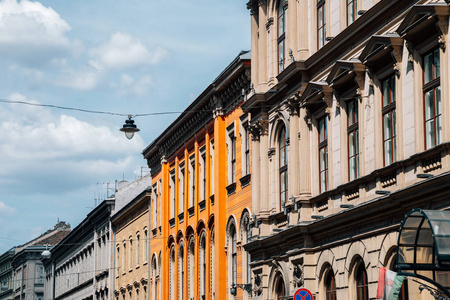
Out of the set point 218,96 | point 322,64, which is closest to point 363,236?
point 322,64

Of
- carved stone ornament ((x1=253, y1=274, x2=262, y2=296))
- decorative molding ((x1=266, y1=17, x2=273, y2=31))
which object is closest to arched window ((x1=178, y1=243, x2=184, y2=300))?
carved stone ornament ((x1=253, y1=274, x2=262, y2=296))

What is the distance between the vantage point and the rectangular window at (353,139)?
2700cm

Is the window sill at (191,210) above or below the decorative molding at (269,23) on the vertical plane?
below

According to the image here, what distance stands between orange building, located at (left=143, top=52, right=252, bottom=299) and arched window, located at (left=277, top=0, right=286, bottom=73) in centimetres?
359

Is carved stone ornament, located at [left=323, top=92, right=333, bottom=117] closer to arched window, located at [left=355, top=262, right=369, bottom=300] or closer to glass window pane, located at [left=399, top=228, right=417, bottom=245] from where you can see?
arched window, located at [left=355, top=262, right=369, bottom=300]

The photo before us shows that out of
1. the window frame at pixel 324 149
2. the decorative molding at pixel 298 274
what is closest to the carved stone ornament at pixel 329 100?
the window frame at pixel 324 149

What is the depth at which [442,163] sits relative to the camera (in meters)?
21.2

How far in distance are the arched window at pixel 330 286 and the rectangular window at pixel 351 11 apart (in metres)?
7.36

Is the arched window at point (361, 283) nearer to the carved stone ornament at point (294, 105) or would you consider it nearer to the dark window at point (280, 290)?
the dark window at point (280, 290)

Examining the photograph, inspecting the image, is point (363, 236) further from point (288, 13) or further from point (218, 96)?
point (218, 96)

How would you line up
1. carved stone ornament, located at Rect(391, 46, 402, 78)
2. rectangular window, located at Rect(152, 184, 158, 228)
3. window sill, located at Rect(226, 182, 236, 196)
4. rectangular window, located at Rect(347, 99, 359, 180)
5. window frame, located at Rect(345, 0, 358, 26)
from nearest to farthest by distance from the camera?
carved stone ornament, located at Rect(391, 46, 402, 78) < rectangular window, located at Rect(347, 99, 359, 180) < window frame, located at Rect(345, 0, 358, 26) < window sill, located at Rect(226, 182, 236, 196) < rectangular window, located at Rect(152, 184, 158, 228)

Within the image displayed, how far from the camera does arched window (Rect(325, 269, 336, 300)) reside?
2878 cm

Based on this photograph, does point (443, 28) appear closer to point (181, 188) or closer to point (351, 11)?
point (351, 11)

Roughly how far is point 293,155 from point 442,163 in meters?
10.6
